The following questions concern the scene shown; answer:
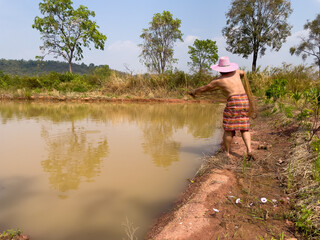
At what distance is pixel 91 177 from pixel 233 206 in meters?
1.83

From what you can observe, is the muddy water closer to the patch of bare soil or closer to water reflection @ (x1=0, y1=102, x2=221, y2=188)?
water reflection @ (x1=0, y1=102, x2=221, y2=188)

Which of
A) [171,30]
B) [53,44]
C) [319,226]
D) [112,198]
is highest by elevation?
[171,30]

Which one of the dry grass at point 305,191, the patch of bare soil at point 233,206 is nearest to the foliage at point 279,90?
the dry grass at point 305,191

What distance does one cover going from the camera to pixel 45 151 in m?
3.96

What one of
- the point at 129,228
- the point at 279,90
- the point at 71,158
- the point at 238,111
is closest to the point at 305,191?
the point at 238,111

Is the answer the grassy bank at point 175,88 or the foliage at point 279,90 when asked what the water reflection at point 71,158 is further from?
the foliage at point 279,90

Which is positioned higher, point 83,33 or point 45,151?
point 83,33

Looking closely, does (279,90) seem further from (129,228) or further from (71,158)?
(129,228)

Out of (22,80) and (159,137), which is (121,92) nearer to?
(22,80)

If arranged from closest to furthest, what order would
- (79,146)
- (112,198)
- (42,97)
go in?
(112,198)
(79,146)
(42,97)

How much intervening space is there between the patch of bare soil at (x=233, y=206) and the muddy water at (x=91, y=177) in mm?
299

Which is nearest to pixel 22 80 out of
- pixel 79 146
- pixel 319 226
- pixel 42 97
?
pixel 42 97

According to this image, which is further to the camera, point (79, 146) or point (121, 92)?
point (121, 92)

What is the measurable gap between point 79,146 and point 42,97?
36.8 ft
